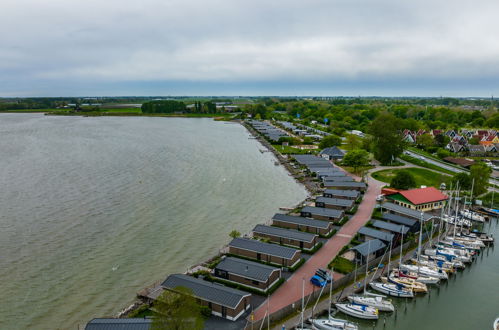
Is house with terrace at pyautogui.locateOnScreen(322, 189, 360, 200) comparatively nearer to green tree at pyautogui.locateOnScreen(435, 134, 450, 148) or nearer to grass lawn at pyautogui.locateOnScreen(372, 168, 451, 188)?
grass lawn at pyautogui.locateOnScreen(372, 168, 451, 188)

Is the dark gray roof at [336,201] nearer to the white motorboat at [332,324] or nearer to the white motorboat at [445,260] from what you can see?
the white motorboat at [445,260]

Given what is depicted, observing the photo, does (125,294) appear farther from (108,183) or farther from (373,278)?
(108,183)

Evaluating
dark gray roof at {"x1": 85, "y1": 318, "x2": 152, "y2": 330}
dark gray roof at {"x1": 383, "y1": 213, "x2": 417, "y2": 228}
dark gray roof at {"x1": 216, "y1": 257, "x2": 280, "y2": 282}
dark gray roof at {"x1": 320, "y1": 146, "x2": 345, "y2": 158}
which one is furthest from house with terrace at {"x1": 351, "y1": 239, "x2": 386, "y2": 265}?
dark gray roof at {"x1": 320, "y1": 146, "x2": 345, "y2": 158}

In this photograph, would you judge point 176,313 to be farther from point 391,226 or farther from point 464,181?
point 464,181

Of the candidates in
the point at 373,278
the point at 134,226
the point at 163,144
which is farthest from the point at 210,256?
the point at 163,144

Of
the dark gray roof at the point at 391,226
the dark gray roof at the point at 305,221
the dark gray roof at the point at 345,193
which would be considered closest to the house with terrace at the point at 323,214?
the dark gray roof at the point at 305,221

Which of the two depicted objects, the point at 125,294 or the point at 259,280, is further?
the point at 125,294

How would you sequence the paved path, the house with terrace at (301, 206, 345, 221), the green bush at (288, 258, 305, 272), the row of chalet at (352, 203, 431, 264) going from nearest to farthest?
the paved path → the green bush at (288, 258, 305, 272) → the row of chalet at (352, 203, 431, 264) → the house with terrace at (301, 206, 345, 221)
